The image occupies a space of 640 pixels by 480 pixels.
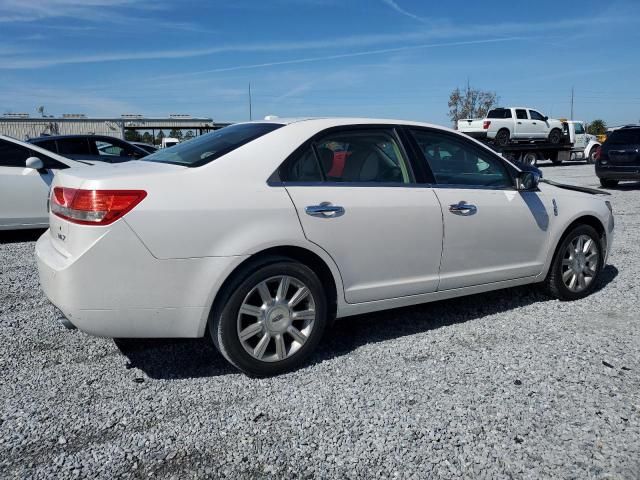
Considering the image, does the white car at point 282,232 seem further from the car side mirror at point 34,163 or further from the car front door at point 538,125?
the car front door at point 538,125

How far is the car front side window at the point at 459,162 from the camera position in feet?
13.6

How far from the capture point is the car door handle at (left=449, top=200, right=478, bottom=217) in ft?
13.2

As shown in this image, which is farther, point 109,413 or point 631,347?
point 631,347

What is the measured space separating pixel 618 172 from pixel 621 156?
408 millimetres

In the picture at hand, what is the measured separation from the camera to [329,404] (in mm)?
3100

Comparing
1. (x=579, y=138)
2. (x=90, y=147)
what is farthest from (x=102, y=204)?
(x=579, y=138)

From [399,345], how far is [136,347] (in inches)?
72.2

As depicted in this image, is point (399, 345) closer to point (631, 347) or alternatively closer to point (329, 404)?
point (329, 404)

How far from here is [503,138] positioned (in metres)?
25.0

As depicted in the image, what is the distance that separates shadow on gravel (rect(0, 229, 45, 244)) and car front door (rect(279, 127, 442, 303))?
5.98m

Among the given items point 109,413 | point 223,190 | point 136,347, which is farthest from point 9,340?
point 223,190

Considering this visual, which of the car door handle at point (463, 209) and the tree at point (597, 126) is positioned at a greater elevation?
the tree at point (597, 126)

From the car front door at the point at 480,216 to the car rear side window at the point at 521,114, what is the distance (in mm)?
22644

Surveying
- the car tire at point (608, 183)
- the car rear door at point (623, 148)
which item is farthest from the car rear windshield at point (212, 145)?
the car tire at point (608, 183)
